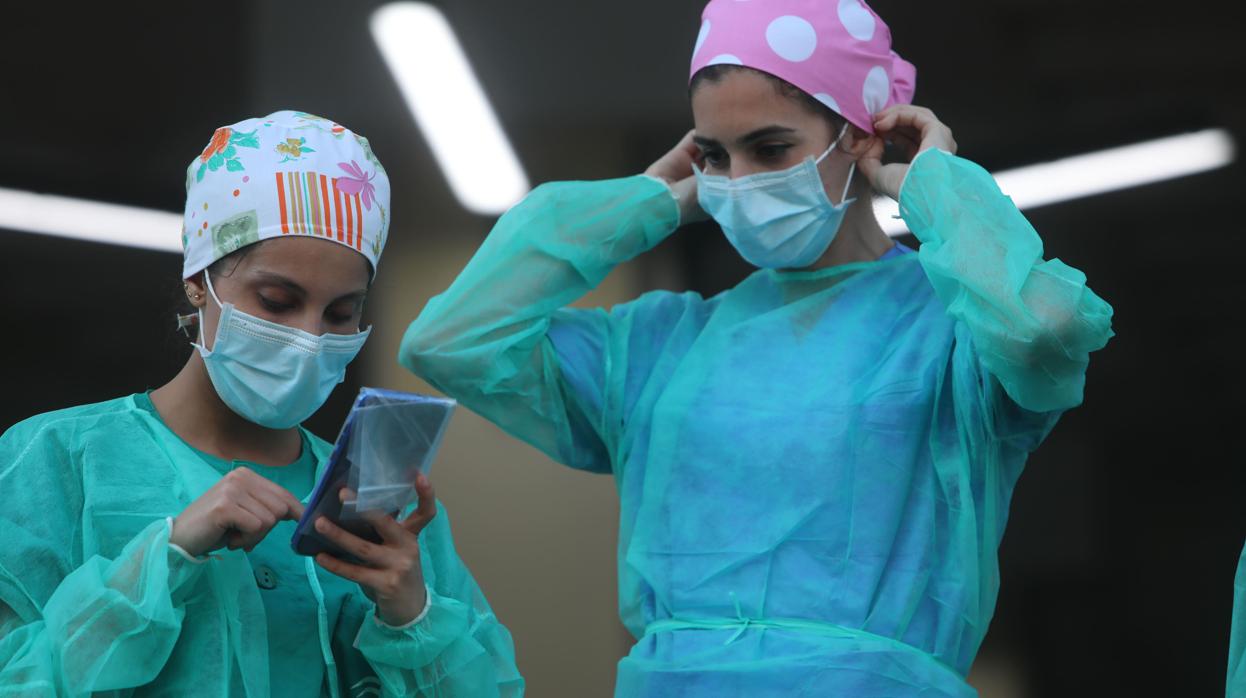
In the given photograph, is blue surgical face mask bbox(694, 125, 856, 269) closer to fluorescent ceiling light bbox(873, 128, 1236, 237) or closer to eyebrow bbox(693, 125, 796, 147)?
eyebrow bbox(693, 125, 796, 147)

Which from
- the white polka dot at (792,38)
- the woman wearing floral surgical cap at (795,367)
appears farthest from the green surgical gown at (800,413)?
the white polka dot at (792,38)

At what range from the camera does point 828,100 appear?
Result: 2107 millimetres

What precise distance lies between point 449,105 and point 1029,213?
1.21 meters

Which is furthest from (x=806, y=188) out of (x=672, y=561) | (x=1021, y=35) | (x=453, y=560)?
(x=1021, y=35)

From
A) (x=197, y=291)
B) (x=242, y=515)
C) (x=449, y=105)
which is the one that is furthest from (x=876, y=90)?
(x=449, y=105)

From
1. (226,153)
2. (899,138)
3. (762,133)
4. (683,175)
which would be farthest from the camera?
(683,175)

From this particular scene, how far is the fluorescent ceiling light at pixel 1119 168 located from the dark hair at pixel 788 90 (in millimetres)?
999

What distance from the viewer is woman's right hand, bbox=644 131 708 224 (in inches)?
89.6

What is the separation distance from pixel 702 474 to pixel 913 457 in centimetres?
27

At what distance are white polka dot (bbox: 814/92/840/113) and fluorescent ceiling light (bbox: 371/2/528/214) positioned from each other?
1.34 metres

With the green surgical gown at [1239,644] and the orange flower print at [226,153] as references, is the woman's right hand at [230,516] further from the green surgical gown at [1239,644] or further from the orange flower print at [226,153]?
the green surgical gown at [1239,644]

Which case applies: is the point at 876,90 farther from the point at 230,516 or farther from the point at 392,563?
the point at 230,516

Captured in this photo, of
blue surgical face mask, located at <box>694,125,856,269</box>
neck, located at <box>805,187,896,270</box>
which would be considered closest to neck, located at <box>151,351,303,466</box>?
blue surgical face mask, located at <box>694,125,856,269</box>

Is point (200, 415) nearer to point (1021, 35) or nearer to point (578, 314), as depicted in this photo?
point (578, 314)
